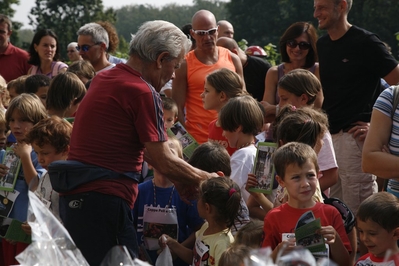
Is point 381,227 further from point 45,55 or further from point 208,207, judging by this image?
point 45,55

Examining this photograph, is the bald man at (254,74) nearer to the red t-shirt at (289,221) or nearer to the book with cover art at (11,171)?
the book with cover art at (11,171)

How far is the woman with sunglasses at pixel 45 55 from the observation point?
9164mm

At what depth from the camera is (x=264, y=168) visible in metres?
4.75

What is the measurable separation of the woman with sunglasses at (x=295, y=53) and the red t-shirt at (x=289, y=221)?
2782 millimetres

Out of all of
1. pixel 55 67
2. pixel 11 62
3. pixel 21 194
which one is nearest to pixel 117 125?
pixel 21 194

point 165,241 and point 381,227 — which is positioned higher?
point 381,227

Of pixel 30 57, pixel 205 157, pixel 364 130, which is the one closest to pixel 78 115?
pixel 205 157

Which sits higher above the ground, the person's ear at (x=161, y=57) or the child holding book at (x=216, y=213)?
the person's ear at (x=161, y=57)

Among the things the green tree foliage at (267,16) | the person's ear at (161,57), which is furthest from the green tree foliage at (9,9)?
the person's ear at (161,57)

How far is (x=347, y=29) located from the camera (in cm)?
643

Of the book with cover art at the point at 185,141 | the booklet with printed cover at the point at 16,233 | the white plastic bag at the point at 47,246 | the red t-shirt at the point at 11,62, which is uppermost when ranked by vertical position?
the white plastic bag at the point at 47,246

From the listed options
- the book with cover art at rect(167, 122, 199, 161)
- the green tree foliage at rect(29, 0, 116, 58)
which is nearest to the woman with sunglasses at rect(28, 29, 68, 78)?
the book with cover art at rect(167, 122, 199, 161)

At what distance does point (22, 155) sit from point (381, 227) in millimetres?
2856

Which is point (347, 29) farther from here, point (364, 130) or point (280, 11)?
point (280, 11)
